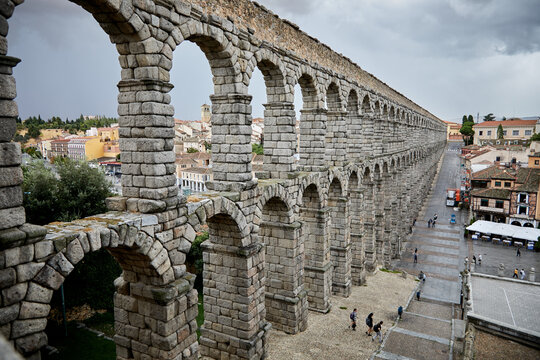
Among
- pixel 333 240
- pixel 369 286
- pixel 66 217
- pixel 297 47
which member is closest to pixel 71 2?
pixel 297 47

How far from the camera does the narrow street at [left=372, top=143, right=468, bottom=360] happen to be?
54.0 ft

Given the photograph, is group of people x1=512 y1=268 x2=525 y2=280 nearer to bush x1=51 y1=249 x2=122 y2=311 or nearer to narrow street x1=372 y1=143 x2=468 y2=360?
narrow street x1=372 y1=143 x2=468 y2=360

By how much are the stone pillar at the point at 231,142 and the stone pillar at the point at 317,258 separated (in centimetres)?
653

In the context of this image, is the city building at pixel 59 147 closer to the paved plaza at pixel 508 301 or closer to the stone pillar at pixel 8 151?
the paved plaza at pixel 508 301

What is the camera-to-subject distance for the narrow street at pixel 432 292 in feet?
54.0

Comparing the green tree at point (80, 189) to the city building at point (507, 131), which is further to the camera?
the city building at point (507, 131)

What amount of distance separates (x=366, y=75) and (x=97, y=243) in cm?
1950

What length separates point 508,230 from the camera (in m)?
35.0

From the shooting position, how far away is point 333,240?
20172 mm

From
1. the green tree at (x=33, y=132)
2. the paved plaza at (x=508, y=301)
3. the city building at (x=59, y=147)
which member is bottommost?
the paved plaza at (x=508, y=301)

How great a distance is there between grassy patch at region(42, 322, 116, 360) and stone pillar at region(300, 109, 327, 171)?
12.3m

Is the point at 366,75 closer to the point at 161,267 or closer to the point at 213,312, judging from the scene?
the point at 213,312

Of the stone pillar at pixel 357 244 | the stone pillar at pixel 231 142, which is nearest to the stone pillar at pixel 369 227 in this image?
the stone pillar at pixel 357 244

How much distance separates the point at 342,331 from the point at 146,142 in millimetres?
12669
